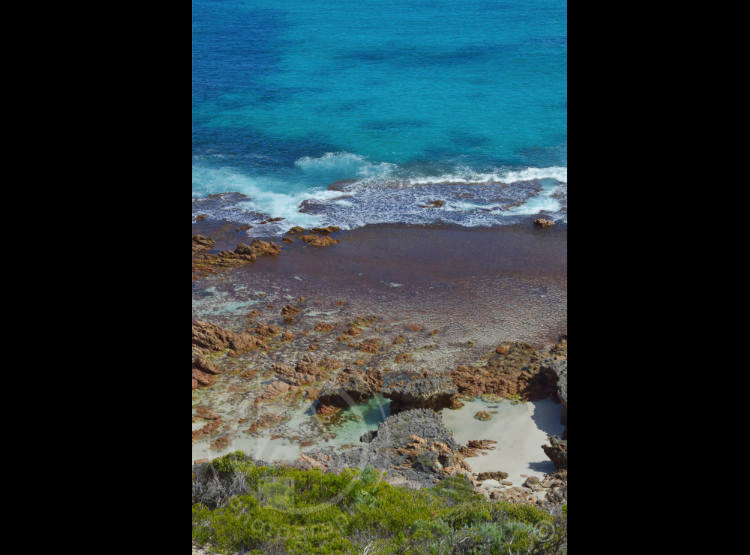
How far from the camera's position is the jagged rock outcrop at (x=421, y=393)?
25.6 feet

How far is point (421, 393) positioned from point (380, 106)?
1673 cm

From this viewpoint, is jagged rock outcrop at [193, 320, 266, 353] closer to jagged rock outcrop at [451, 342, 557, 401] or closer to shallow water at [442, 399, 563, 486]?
jagged rock outcrop at [451, 342, 557, 401]

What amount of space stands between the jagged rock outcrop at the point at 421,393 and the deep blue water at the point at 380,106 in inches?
252

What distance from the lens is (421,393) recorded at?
780cm

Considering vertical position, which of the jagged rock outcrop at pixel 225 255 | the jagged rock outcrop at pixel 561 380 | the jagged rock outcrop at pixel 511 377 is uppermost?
the jagged rock outcrop at pixel 225 255

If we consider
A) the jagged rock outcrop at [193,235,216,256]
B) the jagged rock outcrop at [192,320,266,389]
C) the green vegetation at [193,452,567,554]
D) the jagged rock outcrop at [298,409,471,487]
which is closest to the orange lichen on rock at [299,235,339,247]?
the jagged rock outcrop at [193,235,216,256]

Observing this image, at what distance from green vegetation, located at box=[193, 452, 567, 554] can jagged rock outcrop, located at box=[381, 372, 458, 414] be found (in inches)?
65.3

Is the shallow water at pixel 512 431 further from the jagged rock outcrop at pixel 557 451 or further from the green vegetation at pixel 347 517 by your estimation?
the green vegetation at pixel 347 517

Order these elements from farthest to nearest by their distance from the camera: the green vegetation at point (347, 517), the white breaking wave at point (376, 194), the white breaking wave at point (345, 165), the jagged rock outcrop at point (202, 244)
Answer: the white breaking wave at point (345, 165), the white breaking wave at point (376, 194), the jagged rock outcrop at point (202, 244), the green vegetation at point (347, 517)

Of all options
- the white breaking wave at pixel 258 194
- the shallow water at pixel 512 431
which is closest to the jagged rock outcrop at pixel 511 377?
the shallow water at pixel 512 431

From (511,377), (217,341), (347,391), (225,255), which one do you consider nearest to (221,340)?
(217,341)

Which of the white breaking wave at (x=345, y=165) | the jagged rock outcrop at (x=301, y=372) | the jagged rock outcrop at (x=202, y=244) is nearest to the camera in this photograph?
the jagged rock outcrop at (x=301, y=372)

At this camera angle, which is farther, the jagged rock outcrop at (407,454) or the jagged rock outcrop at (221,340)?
the jagged rock outcrop at (221,340)
